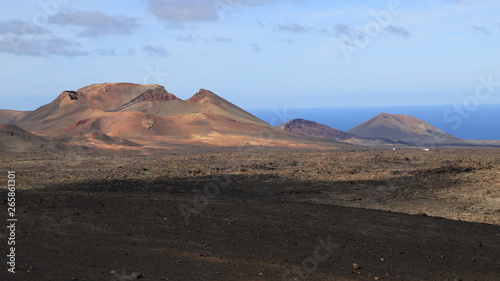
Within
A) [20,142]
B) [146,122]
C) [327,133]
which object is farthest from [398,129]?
[20,142]

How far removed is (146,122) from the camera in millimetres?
79500

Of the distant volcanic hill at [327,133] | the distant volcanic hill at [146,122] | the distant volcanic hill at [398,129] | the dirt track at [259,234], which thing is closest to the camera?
the dirt track at [259,234]

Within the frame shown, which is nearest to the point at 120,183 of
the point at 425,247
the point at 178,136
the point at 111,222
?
the point at 111,222

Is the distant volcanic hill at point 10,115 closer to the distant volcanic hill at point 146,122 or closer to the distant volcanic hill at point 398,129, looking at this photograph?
the distant volcanic hill at point 146,122

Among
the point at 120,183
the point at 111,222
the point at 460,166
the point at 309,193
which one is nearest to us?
the point at 111,222

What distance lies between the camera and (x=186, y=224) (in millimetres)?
14023

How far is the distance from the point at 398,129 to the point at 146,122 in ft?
226

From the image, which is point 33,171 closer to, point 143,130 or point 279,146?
point 279,146

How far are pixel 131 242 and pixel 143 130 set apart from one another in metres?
A: 66.5

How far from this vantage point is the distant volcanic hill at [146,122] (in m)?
71.6

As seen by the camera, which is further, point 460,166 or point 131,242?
point 460,166

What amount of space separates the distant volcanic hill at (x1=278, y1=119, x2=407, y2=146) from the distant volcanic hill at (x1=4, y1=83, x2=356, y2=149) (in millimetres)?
20159

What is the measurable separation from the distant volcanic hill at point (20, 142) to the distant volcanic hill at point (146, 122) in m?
4.76

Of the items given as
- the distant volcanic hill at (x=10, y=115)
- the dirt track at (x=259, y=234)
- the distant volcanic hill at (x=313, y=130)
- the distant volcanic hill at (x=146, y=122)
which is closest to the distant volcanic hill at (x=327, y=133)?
the distant volcanic hill at (x=313, y=130)
